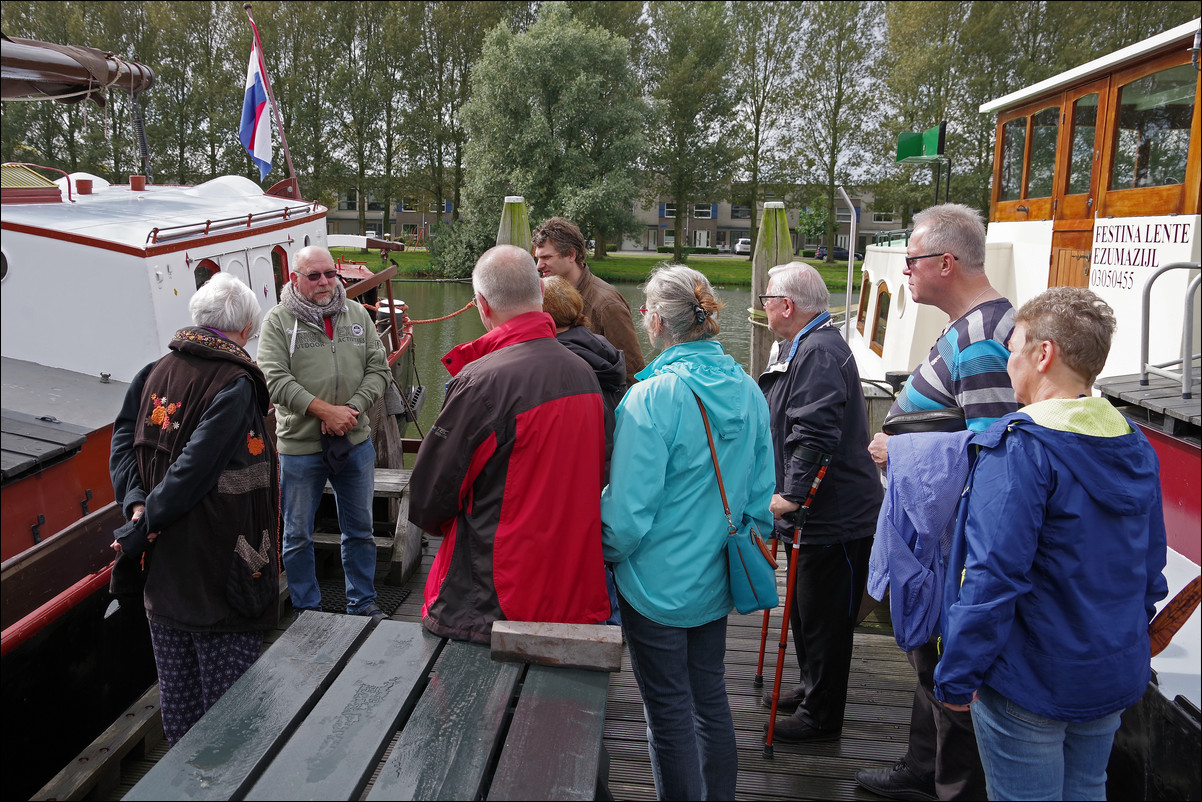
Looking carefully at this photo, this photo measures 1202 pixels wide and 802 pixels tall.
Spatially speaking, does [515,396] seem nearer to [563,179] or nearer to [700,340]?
[700,340]

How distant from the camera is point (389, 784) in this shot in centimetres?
175

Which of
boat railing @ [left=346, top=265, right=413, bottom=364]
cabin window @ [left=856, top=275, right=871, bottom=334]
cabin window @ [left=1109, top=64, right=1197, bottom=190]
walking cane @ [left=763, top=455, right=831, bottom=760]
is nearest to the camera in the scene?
walking cane @ [left=763, top=455, right=831, bottom=760]

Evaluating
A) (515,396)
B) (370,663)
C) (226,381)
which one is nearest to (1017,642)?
(515,396)

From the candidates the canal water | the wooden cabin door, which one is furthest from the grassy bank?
the wooden cabin door

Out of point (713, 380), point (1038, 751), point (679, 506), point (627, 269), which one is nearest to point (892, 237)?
point (713, 380)

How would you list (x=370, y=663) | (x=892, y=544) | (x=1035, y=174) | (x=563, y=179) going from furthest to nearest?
(x=563, y=179)
(x=1035, y=174)
(x=892, y=544)
(x=370, y=663)

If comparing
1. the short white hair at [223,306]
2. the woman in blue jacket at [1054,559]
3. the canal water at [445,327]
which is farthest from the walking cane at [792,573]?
the canal water at [445,327]

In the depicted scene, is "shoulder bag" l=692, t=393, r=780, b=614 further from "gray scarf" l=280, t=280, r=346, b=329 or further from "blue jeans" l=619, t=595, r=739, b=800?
"gray scarf" l=280, t=280, r=346, b=329

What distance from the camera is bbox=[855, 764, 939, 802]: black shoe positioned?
10.5 feet

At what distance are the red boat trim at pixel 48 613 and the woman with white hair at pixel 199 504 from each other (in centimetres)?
59

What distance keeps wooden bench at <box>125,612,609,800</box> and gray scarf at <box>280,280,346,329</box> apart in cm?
243

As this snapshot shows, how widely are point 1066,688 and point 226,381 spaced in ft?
9.10

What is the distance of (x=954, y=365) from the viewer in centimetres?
276

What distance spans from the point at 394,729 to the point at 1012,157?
329 inches
